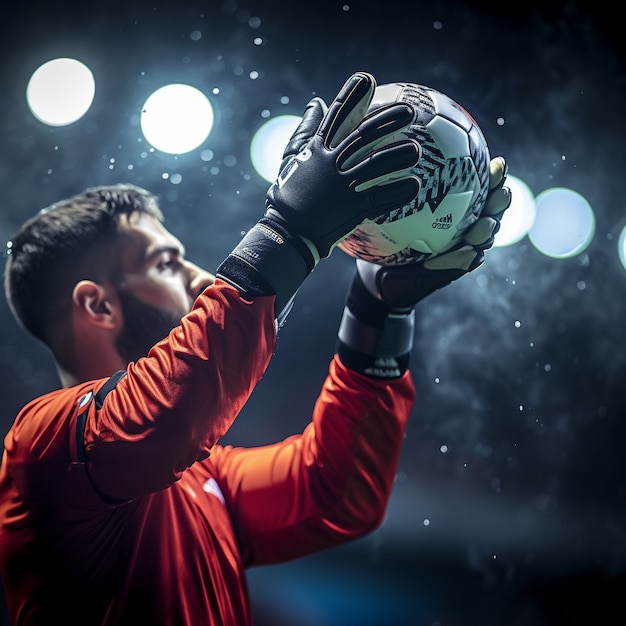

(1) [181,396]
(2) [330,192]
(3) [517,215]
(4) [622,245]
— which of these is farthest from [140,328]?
(4) [622,245]

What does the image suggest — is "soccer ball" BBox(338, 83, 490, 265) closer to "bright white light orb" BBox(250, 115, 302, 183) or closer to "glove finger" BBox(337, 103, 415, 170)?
"glove finger" BBox(337, 103, 415, 170)

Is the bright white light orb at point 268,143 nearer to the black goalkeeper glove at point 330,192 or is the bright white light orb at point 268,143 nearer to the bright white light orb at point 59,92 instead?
the bright white light orb at point 59,92

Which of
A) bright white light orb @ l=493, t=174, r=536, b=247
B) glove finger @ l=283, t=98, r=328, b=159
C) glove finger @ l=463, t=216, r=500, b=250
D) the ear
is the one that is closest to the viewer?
glove finger @ l=283, t=98, r=328, b=159

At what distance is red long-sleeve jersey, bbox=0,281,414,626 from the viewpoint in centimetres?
75

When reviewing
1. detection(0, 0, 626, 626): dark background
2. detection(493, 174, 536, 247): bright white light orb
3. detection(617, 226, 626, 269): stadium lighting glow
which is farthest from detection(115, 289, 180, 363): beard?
detection(617, 226, 626, 269): stadium lighting glow

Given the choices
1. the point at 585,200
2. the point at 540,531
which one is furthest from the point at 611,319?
the point at 540,531

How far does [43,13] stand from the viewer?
1418mm

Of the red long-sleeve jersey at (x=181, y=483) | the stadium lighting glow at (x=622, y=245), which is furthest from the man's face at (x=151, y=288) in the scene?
the stadium lighting glow at (x=622, y=245)

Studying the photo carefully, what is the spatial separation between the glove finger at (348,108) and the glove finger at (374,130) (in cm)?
2

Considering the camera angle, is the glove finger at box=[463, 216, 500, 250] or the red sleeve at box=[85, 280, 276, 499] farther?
the glove finger at box=[463, 216, 500, 250]

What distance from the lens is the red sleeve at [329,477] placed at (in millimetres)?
1088

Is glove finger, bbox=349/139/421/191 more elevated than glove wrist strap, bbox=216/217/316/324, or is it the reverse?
glove finger, bbox=349/139/421/191

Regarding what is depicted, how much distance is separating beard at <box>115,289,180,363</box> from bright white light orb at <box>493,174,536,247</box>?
3.38 feet

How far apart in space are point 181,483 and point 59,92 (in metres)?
0.96
